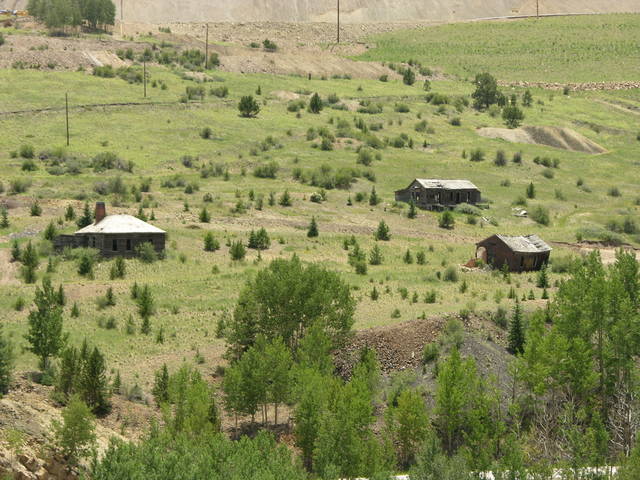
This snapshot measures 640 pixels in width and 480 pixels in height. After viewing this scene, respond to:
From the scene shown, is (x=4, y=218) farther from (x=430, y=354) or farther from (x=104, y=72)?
(x=104, y=72)

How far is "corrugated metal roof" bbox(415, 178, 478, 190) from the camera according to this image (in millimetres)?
90688

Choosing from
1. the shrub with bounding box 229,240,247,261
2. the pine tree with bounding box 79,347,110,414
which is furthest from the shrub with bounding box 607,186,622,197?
the pine tree with bounding box 79,347,110,414

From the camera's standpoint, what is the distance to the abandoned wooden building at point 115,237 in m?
64.1

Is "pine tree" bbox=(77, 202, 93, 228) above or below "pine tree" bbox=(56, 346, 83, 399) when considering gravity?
above

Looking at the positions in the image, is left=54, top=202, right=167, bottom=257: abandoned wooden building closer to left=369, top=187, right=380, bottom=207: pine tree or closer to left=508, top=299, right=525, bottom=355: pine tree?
left=508, top=299, right=525, bottom=355: pine tree

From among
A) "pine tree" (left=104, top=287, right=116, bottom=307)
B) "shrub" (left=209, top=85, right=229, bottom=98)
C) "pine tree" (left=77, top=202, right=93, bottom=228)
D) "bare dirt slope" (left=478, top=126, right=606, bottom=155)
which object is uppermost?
"shrub" (left=209, top=85, right=229, bottom=98)

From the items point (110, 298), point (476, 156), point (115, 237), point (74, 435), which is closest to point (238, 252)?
point (115, 237)

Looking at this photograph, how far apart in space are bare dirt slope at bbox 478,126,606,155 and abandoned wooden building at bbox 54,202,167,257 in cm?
6502

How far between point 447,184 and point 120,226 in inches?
1367

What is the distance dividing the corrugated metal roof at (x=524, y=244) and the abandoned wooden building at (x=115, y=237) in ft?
67.8

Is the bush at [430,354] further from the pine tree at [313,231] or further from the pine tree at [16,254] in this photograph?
the pine tree at [313,231]

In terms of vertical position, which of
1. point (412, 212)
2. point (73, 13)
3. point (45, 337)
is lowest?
point (412, 212)

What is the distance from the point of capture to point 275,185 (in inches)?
3666

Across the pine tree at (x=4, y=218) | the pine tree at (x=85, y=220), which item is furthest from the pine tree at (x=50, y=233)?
the pine tree at (x=4, y=218)
